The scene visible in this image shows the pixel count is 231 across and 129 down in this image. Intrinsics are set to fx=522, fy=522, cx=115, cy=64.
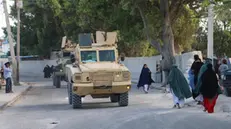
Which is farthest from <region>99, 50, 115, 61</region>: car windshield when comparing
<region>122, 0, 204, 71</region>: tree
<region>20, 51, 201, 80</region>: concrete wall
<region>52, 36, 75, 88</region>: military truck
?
<region>122, 0, 204, 71</region>: tree

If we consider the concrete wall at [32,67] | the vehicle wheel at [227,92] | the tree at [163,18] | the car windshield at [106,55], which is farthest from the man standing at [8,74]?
the concrete wall at [32,67]

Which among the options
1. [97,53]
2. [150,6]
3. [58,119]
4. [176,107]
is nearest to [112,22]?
[150,6]

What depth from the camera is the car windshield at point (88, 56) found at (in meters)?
20.5

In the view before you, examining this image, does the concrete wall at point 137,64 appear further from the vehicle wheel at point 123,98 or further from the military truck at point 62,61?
the vehicle wheel at point 123,98

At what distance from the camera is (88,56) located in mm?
20641

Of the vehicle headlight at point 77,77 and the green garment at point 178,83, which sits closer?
the green garment at point 178,83

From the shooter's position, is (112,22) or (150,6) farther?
(112,22)

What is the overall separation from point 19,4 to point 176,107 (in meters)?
24.2

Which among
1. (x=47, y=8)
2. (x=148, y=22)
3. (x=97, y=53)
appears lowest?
(x=97, y=53)

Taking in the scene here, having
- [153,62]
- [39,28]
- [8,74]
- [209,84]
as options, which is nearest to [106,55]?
[209,84]

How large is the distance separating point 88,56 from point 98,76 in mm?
2084

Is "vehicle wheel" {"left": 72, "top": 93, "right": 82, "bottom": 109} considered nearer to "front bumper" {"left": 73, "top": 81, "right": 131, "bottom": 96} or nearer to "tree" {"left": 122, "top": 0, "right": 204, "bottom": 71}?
"front bumper" {"left": 73, "top": 81, "right": 131, "bottom": 96}

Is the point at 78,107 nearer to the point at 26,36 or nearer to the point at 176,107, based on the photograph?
the point at 176,107

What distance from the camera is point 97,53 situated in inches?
811
